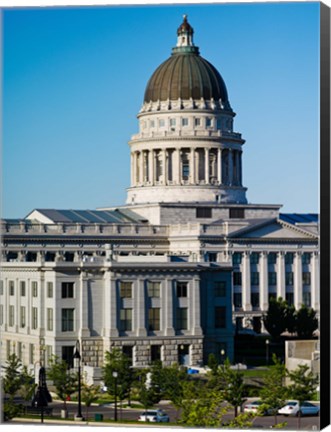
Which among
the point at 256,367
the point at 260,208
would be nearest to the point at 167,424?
the point at 256,367

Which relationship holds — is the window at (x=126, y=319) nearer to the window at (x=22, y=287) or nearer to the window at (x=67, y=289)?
the window at (x=67, y=289)

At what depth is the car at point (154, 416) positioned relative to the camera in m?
63.9

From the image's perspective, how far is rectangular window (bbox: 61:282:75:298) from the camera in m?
83.8

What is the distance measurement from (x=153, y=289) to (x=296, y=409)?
66.3ft

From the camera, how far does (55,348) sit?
269 ft

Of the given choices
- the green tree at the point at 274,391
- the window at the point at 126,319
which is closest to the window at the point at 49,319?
the window at the point at 126,319

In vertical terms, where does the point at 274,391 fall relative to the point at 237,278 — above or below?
below

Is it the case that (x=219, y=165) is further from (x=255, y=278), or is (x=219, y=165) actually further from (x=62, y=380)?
(x=62, y=380)

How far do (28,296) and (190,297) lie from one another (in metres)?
8.19

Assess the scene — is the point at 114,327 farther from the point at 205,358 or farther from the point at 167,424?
the point at 167,424

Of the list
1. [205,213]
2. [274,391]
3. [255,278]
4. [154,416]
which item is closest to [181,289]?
[274,391]

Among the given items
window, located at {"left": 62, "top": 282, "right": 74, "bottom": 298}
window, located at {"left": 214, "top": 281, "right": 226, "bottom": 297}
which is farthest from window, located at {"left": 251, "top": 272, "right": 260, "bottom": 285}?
window, located at {"left": 62, "top": 282, "right": 74, "bottom": 298}

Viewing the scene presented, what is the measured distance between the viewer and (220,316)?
88250mm

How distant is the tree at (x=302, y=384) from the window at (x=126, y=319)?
12.8 meters
